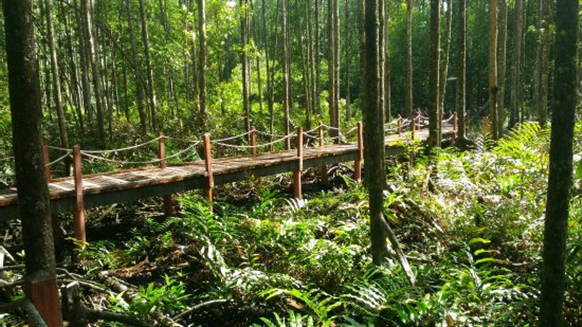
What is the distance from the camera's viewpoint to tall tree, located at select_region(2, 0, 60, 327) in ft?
7.63

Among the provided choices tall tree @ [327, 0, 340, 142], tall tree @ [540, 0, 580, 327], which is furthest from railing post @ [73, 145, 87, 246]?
tall tree @ [327, 0, 340, 142]

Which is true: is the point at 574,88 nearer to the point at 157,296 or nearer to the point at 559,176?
the point at 559,176

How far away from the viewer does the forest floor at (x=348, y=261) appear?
404cm

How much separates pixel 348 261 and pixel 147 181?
4.03m

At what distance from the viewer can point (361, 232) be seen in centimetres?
638

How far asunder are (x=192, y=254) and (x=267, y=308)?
220 centimetres

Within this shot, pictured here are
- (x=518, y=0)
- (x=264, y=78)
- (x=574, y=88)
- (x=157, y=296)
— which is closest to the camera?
(x=574, y=88)

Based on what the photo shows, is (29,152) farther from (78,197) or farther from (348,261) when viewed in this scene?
(78,197)

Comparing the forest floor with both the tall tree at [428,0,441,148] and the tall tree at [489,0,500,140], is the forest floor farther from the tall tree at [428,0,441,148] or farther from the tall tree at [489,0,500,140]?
the tall tree at [489,0,500,140]

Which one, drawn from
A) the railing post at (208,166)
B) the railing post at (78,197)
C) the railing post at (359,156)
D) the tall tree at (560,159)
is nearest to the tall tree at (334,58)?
the railing post at (359,156)

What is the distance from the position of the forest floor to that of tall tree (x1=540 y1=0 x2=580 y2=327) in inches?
30.9

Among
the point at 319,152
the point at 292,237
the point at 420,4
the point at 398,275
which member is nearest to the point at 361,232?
the point at 292,237

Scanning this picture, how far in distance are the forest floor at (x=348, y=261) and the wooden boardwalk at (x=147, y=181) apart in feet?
2.61

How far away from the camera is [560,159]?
8.75ft
